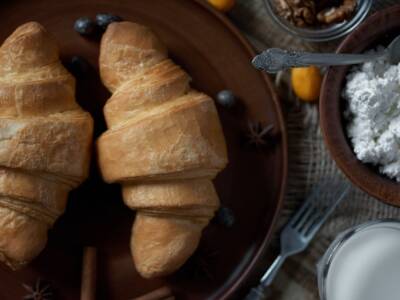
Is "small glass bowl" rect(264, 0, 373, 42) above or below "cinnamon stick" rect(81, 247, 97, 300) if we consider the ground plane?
above

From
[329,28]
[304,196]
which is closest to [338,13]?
[329,28]

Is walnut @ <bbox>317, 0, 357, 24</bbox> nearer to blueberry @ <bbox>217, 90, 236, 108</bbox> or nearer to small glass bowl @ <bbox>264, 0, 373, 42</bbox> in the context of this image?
small glass bowl @ <bbox>264, 0, 373, 42</bbox>

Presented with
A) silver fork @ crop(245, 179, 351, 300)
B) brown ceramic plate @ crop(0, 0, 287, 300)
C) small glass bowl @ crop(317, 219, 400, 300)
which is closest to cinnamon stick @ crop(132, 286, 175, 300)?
brown ceramic plate @ crop(0, 0, 287, 300)

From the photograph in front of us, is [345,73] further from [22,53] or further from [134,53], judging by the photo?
[22,53]

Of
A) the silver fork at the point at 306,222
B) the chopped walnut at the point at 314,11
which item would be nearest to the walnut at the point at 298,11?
the chopped walnut at the point at 314,11

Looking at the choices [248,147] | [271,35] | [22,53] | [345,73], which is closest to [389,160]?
[345,73]

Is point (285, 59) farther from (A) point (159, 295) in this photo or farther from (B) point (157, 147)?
(A) point (159, 295)
